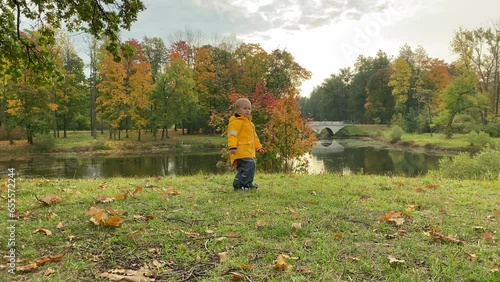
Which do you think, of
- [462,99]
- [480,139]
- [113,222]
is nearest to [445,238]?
[113,222]

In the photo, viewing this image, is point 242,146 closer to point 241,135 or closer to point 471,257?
point 241,135

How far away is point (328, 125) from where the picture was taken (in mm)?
56812

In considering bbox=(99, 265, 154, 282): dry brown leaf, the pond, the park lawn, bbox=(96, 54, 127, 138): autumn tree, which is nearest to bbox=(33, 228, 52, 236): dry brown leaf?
the park lawn

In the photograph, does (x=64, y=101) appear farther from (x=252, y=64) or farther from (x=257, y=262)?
Answer: (x=257, y=262)

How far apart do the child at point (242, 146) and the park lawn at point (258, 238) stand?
694 mm

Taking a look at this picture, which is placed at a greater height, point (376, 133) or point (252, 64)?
point (252, 64)

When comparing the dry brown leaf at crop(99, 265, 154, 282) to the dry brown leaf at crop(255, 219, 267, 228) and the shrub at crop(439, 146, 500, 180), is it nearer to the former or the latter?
the dry brown leaf at crop(255, 219, 267, 228)

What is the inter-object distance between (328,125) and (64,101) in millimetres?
37867

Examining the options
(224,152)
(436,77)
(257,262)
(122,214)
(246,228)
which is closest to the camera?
(257,262)

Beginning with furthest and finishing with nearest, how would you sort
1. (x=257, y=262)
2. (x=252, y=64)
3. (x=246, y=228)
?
(x=252, y=64)
(x=246, y=228)
(x=257, y=262)

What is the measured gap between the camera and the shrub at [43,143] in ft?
101

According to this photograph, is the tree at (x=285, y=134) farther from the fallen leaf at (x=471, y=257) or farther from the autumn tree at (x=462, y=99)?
the autumn tree at (x=462, y=99)

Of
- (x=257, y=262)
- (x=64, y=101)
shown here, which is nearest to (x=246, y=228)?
(x=257, y=262)

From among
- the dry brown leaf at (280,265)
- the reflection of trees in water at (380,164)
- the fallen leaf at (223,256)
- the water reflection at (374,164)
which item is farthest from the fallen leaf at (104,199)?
the reflection of trees in water at (380,164)
